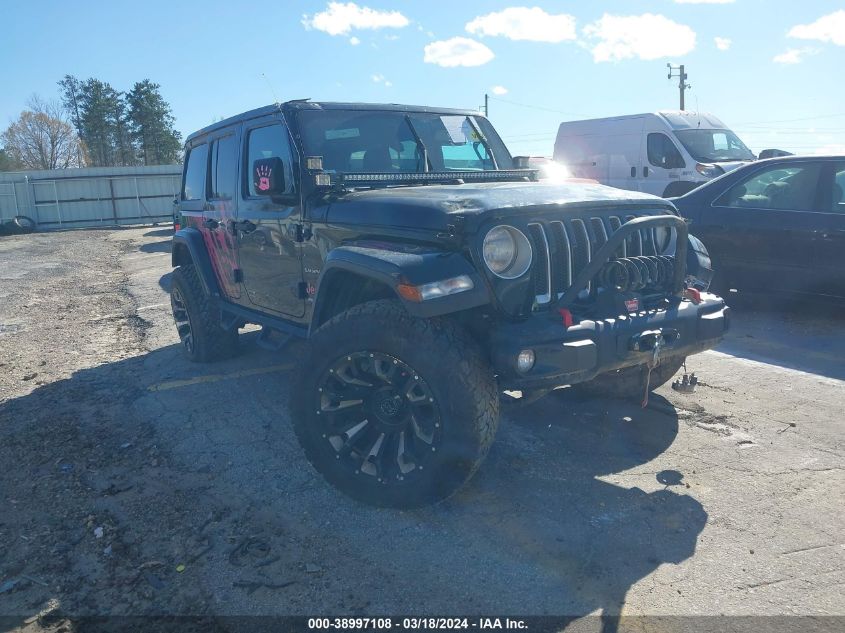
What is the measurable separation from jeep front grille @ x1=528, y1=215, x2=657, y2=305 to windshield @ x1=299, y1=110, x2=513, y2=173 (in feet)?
4.69

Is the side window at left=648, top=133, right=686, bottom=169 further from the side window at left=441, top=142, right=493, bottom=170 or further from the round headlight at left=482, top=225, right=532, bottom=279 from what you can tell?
the round headlight at left=482, top=225, right=532, bottom=279

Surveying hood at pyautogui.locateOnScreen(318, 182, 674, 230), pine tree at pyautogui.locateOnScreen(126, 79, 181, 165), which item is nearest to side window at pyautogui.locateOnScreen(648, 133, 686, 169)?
hood at pyautogui.locateOnScreen(318, 182, 674, 230)

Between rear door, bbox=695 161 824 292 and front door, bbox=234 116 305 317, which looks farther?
rear door, bbox=695 161 824 292

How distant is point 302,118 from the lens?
4.43m

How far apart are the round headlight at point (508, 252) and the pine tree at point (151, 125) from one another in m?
48.8

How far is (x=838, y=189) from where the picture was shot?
6445 millimetres

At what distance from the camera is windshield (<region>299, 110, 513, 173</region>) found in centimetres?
440

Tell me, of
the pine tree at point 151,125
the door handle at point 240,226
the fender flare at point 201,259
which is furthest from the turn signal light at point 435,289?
the pine tree at point 151,125

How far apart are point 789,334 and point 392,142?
426cm

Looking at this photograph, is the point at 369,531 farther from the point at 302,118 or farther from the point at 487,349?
the point at 302,118

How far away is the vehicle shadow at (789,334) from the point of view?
5641mm

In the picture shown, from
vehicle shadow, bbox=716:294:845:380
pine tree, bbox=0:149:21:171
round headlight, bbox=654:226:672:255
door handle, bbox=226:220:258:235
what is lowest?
vehicle shadow, bbox=716:294:845:380

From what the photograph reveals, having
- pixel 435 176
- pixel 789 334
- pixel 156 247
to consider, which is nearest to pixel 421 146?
pixel 435 176

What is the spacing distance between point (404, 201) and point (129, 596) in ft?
7.19
